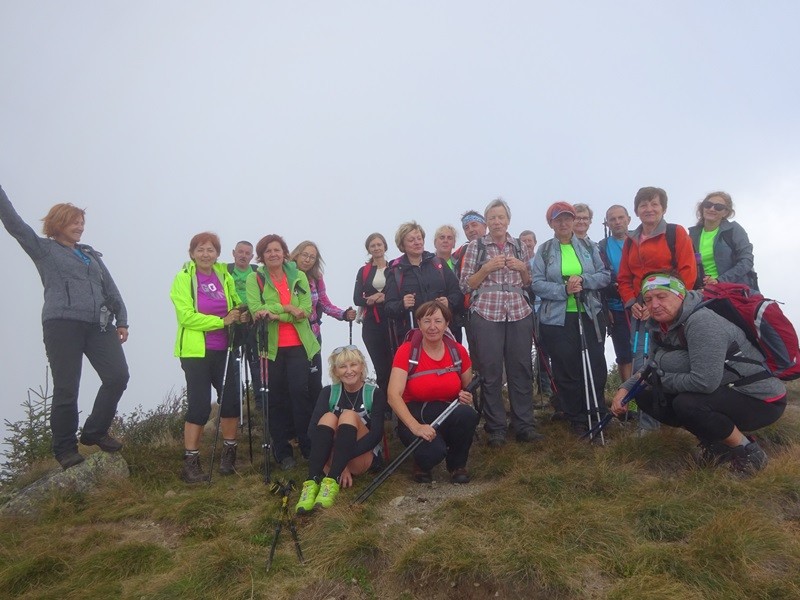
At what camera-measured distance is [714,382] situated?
4.76 meters

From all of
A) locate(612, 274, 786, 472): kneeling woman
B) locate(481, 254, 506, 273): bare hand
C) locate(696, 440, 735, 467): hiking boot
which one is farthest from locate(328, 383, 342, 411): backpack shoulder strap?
locate(696, 440, 735, 467): hiking boot

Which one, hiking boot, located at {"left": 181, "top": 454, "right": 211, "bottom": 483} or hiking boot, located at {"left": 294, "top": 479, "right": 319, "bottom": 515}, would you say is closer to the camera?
hiking boot, located at {"left": 294, "top": 479, "right": 319, "bottom": 515}

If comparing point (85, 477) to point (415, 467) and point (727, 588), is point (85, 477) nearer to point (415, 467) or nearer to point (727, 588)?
point (415, 467)

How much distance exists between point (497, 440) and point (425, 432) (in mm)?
1410

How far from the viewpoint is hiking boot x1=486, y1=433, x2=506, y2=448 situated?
21.2ft

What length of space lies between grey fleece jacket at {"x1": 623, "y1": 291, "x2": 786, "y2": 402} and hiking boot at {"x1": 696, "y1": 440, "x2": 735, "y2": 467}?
57 cm

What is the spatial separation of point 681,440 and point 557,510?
2266 mm

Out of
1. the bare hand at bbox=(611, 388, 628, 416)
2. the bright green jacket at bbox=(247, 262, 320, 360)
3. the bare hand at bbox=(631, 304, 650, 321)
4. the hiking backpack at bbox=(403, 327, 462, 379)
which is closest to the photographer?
the bare hand at bbox=(611, 388, 628, 416)

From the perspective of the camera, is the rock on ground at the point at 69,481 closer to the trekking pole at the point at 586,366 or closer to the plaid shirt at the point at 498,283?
the plaid shirt at the point at 498,283

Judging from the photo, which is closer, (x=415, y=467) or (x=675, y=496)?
(x=675, y=496)

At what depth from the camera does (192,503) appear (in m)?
5.27

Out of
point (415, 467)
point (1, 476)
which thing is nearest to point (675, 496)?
point (415, 467)

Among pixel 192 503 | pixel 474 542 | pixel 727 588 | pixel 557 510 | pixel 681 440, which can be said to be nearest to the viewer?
pixel 727 588

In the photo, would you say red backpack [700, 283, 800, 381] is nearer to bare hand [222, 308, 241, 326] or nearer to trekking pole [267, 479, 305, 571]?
trekking pole [267, 479, 305, 571]
